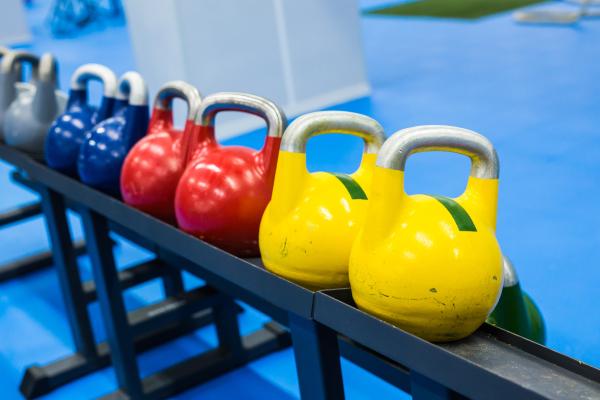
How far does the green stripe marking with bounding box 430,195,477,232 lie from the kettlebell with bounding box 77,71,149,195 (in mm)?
1128

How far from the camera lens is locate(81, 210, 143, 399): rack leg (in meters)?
2.61

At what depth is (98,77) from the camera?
8.46ft

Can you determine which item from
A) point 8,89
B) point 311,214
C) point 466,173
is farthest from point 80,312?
point 466,173

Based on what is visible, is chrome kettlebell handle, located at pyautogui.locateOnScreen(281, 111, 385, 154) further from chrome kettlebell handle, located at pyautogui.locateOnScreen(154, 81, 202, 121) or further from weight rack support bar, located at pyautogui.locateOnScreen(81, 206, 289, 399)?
weight rack support bar, located at pyautogui.locateOnScreen(81, 206, 289, 399)

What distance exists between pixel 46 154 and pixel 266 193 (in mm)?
1015

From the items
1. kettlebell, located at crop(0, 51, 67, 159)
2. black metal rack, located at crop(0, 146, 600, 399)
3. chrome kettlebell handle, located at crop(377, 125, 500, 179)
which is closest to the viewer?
black metal rack, located at crop(0, 146, 600, 399)

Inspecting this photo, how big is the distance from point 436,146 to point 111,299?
1454 mm

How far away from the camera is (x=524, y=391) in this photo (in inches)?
51.9

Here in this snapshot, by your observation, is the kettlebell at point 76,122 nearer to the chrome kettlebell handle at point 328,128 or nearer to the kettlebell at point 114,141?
the kettlebell at point 114,141

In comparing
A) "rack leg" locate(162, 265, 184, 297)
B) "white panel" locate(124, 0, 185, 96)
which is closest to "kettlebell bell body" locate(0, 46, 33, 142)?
"rack leg" locate(162, 265, 184, 297)

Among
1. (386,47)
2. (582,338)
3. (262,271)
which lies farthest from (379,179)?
(386,47)

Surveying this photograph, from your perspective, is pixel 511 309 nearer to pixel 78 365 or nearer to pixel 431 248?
pixel 431 248

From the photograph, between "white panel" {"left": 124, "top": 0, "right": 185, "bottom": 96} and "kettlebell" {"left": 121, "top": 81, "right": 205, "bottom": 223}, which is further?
"white panel" {"left": 124, "top": 0, "right": 185, "bottom": 96}

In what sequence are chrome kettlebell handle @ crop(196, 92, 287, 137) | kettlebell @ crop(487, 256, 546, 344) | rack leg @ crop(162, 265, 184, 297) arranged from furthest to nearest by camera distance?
rack leg @ crop(162, 265, 184, 297) < kettlebell @ crop(487, 256, 546, 344) < chrome kettlebell handle @ crop(196, 92, 287, 137)
